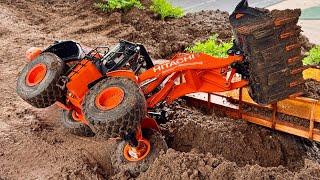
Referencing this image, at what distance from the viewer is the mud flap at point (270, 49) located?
5.52m

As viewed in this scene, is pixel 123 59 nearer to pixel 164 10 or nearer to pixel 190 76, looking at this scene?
pixel 190 76

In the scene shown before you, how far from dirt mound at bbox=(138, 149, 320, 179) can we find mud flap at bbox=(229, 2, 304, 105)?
3.02 ft

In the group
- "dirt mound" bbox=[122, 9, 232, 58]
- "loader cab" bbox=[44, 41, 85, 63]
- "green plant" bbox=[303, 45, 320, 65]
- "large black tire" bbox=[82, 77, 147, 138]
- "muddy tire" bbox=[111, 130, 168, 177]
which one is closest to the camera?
"large black tire" bbox=[82, 77, 147, 138]

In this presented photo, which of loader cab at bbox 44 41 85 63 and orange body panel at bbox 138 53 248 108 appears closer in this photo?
orange body panel at bbox 138 53 248 108

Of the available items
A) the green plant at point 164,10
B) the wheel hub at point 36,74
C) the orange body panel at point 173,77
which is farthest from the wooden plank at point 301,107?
the green plant at point 164,10

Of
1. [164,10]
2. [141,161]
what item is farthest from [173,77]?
[164,10]

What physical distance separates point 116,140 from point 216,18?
5.78 m

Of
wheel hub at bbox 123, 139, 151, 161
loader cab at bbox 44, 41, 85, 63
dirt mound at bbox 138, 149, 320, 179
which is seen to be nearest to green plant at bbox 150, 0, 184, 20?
loader cab at bbox 44, 41, 85, 63

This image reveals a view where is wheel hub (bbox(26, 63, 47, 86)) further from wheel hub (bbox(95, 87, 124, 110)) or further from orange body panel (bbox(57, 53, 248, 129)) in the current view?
wheel hub (bbox(95, 87, 124, 110))

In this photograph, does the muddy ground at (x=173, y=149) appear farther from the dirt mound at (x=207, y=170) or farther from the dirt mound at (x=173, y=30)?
the dirt mound at (x=173, y=30)

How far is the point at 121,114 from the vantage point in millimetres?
5500

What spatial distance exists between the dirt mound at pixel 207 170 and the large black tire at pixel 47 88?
1553 millimetres

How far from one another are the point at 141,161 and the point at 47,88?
1456 mm

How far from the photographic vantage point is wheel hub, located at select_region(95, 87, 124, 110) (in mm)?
5677
